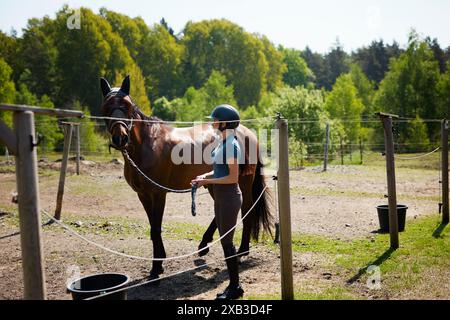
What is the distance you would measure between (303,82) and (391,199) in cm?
6838

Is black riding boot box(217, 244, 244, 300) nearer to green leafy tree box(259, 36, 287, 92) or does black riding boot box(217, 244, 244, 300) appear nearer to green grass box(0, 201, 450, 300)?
green grass box(0, 201, 450, 300)

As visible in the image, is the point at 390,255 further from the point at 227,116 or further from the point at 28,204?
the point at 28,204

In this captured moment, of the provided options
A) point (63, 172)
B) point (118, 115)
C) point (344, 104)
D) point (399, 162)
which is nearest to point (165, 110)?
point (344, 104)

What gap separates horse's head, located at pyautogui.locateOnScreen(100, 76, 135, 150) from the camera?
4.93 metres

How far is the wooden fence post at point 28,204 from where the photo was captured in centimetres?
282

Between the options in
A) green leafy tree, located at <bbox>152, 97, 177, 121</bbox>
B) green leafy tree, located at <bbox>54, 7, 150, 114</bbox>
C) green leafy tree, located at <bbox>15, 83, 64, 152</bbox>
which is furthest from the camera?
green leafy tree, located at <bbox>152, 97, 177, 121</bbox>

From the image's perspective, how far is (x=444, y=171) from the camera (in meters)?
7.99

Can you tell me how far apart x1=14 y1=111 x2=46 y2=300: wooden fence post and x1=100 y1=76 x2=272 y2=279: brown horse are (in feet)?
6.78

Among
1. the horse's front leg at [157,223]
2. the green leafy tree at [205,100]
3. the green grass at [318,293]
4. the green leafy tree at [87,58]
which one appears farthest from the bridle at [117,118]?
the green leafy tree at [87,58]

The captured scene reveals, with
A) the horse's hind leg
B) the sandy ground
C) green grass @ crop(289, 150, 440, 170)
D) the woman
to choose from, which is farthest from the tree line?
the woman

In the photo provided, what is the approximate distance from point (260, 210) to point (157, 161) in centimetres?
199

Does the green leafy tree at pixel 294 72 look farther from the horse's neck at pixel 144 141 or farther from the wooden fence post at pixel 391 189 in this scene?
the horse's neck at pixel 144 141

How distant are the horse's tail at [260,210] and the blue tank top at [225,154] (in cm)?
232

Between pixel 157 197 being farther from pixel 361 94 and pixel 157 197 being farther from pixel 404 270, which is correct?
pixel 361 94
